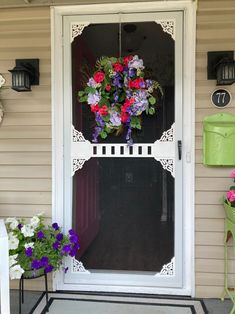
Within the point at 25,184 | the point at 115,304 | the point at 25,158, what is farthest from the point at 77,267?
the point at 25,158

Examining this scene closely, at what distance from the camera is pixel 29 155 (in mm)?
2875

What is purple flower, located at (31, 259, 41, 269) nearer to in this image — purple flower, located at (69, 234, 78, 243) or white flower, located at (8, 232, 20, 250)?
white flower, located at (8, 232, 20, 250)

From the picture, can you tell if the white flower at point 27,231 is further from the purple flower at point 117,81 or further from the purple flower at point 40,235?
the purple flower at point 117,81

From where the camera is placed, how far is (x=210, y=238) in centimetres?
271

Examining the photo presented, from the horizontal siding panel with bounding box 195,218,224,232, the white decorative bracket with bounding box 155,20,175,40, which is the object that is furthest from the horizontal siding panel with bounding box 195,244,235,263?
the white decorative bracket with bounding box 155,20,175,40

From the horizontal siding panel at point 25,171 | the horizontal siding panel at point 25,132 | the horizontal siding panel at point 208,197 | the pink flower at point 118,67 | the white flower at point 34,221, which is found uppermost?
the pink flower at point 118,67

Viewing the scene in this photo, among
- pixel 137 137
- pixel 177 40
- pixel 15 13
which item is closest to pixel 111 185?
pixel 137 137

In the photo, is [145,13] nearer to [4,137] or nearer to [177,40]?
[177,40]

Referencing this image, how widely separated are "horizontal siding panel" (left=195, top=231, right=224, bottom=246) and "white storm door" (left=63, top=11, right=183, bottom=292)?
149 millimetres

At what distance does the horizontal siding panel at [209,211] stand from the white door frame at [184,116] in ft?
0.20

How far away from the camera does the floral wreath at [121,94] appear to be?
2717 millimetres

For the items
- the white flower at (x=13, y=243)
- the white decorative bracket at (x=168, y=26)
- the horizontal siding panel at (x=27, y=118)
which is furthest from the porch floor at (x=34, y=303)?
the white decorative bracket at (x=168, y=26)

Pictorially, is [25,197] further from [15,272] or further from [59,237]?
[15,272]

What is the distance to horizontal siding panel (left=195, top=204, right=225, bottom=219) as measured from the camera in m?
2.70
